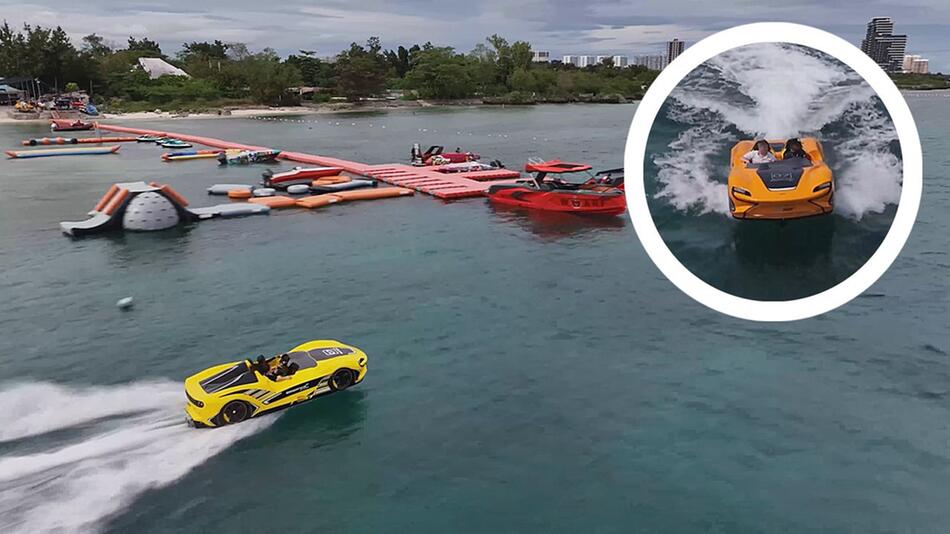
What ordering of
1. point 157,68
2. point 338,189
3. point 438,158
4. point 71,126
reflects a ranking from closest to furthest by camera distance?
point 338,189 < point 438,158 < point 71,126 < point 157,68

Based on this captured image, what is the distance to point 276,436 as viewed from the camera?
17031 mm

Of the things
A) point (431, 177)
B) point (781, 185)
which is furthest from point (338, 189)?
point (781, 185)

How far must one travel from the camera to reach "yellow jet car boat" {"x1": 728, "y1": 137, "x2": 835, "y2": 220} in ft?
10.7

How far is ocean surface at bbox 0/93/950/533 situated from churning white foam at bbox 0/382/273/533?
0.06m

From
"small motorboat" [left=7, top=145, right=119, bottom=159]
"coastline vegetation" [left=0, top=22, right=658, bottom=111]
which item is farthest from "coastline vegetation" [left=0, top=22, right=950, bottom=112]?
"small motorboat" [left=7, top=145, right=119, bottom=159]

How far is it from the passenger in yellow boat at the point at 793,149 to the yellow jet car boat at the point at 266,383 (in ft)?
52.6

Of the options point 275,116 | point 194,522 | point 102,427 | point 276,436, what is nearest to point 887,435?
point 276,436

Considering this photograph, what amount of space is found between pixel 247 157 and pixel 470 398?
5672cm

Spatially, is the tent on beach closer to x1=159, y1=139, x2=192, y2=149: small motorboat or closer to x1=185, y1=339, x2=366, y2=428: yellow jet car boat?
x1=159, y1=139, x2=192, y2=149: small motorboat

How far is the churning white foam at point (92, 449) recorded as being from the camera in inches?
559

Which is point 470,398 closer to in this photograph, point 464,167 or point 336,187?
point 336,187

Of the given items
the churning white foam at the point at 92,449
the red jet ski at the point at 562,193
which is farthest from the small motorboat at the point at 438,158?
the churning white foam at the point at 92,449

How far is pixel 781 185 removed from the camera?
338cm

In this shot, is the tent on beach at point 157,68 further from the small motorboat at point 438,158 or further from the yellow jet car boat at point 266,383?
the yellow jet car boat at point 266,383
